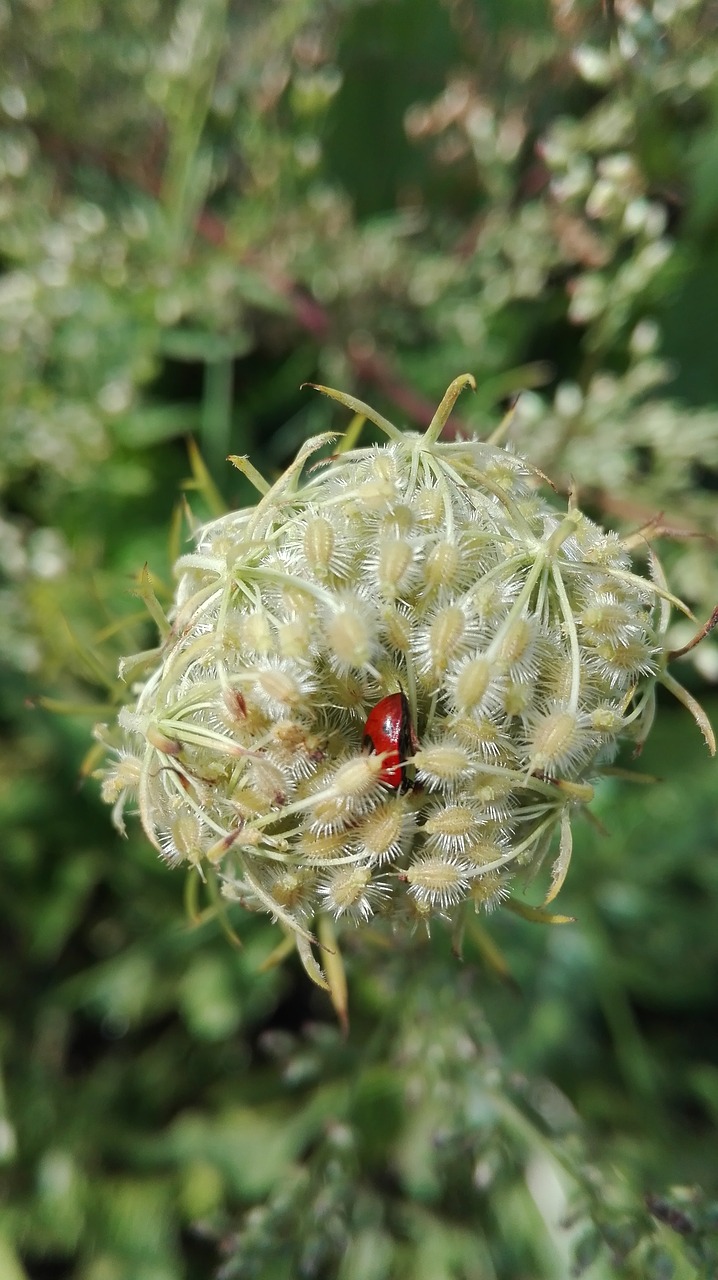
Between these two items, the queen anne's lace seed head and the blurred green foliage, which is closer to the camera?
the queen anne's lace seed head

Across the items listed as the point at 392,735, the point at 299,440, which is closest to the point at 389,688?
the point at 392,735

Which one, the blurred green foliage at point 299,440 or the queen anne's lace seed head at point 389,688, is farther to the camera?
the blurred green foliage at point 299,440

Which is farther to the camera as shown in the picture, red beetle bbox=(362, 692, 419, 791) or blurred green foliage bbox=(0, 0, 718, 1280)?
blurred green foliage bbox=(0, 0, 718, 1280)

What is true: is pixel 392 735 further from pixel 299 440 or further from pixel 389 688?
pixel 299 440

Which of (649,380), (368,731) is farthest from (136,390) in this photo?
(368,731)

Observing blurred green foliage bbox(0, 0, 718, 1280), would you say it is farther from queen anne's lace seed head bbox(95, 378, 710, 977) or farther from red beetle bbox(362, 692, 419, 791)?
red beetle bbox(362, 692, 419, 791)

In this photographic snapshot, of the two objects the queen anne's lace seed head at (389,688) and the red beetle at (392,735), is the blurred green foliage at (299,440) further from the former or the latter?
the red beetle at (392,735)

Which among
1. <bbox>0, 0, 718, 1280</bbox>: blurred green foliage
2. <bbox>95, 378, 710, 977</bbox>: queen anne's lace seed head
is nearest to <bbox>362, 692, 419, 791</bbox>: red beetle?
<bbox>95, 378, 710, 977</bbox>: queen anne's lace seed head

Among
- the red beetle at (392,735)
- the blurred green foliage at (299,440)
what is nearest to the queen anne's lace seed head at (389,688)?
the red beetle at (392,735)
